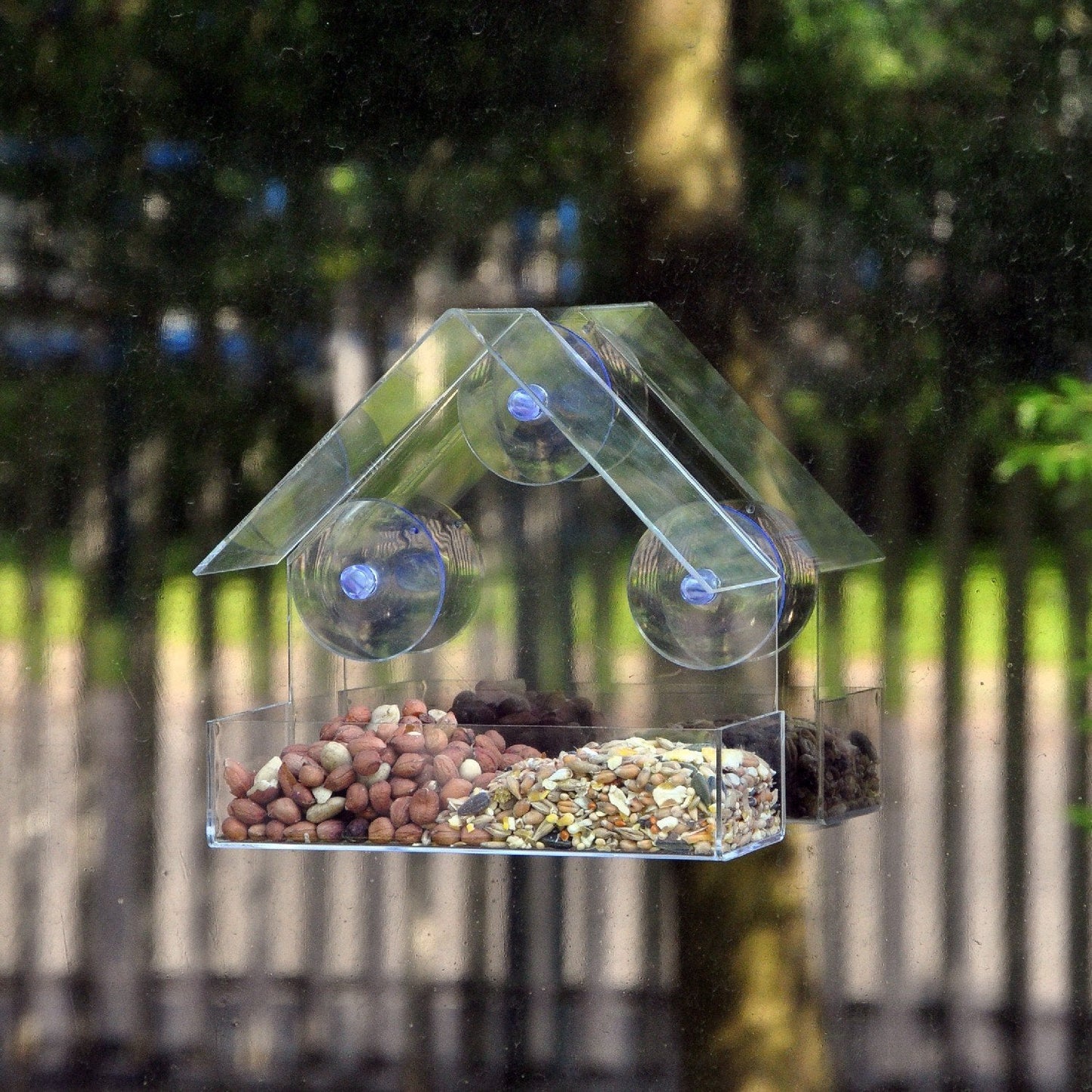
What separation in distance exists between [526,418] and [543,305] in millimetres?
629

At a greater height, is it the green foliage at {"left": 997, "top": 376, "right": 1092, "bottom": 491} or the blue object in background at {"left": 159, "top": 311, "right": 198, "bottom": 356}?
the blue object in background at {"left": 159, "top": 311, "right": 198, "bottom": 356}

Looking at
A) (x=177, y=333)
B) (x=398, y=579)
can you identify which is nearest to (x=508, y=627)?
(x=398, y=579)

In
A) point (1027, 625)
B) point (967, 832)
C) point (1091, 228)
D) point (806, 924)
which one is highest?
point (1091, 228)

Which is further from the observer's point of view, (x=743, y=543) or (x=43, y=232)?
(x=43, y=232)

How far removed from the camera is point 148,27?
215cm

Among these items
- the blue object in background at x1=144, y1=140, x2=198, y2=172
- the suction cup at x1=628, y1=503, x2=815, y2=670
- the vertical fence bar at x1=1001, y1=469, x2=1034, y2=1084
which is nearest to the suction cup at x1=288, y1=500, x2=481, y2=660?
the suction cup at x1=628, y1=503, x2=815, y2=670

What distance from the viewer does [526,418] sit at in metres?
1.40

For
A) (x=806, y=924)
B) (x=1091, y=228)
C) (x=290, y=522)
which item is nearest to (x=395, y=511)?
(x=290, y=522)

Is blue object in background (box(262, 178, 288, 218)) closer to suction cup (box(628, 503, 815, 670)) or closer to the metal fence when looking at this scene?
the metal fence

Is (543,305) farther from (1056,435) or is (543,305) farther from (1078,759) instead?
(1078,759)

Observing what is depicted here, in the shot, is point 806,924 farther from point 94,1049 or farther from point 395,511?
point 94,1049

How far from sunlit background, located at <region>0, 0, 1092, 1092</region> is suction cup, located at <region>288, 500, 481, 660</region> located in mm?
650

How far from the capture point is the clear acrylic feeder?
134 cm

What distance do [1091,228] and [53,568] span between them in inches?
56.3
